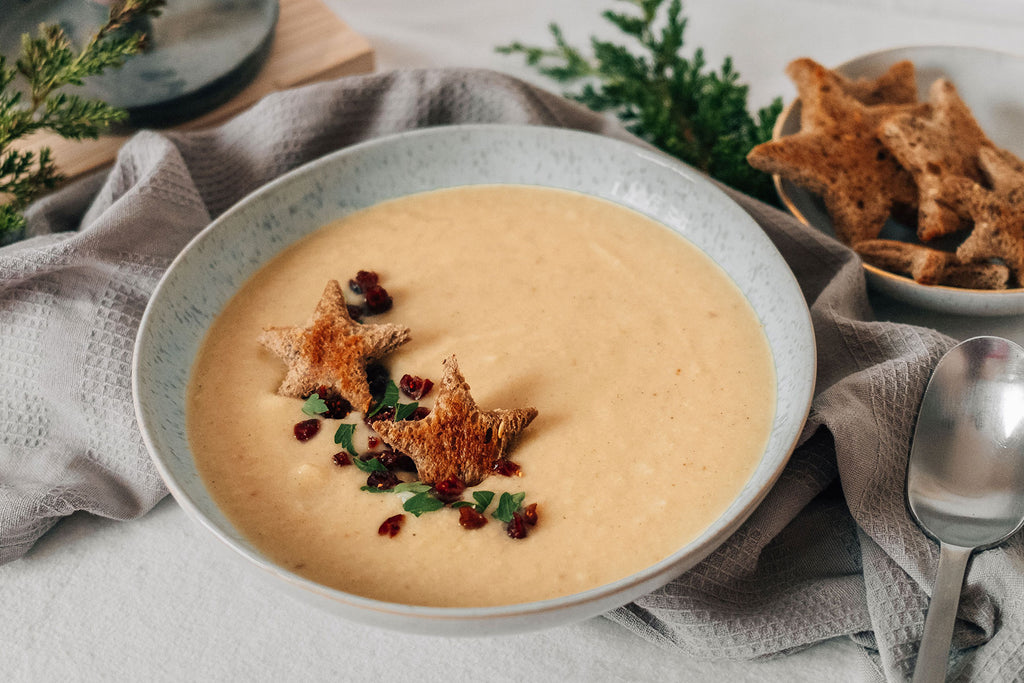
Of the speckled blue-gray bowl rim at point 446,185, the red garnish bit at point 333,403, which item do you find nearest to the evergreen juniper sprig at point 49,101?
the speckled blue-gray bowl rim at point 446,185

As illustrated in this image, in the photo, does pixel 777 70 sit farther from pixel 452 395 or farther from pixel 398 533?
pixel 398 533

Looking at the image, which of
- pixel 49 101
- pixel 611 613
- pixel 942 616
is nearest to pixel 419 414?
pixel 611 613

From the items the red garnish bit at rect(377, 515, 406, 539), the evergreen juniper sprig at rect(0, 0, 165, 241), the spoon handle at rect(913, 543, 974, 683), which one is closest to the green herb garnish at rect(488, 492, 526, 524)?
the red garnish bit at rect(377, 515, 406, 539)

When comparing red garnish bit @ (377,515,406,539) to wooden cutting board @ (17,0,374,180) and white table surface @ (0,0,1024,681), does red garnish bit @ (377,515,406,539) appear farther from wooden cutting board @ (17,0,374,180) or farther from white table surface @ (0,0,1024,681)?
wooden cutting board @ (17,0,374,180)

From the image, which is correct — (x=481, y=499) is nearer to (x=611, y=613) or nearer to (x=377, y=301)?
(x=611, y=613)

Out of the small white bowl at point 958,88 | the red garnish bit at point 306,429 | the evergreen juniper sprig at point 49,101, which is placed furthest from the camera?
the small white bowl at point 958,88

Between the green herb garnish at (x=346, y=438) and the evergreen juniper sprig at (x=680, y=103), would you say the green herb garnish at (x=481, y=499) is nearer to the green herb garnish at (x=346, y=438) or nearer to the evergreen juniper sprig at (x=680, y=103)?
the green herb garnish at (x=346, y=438)
